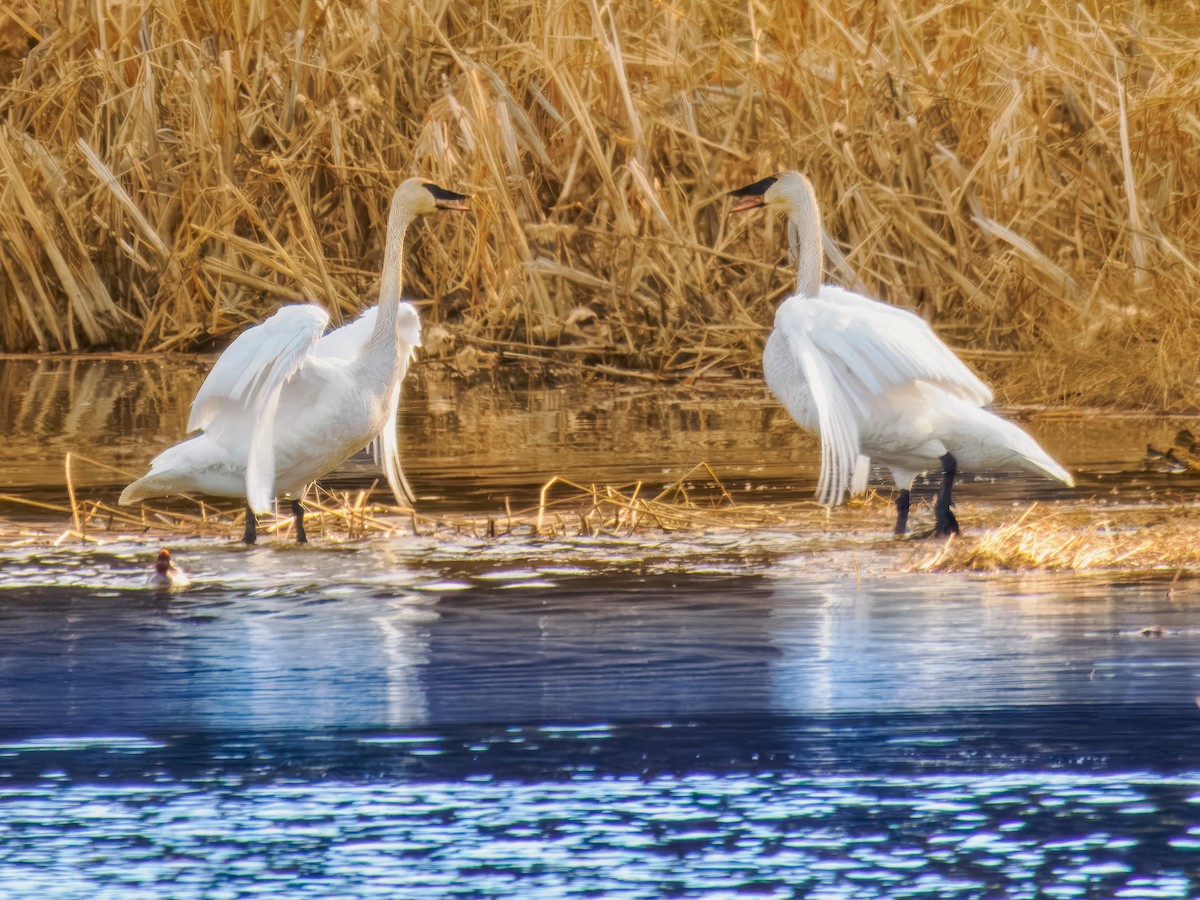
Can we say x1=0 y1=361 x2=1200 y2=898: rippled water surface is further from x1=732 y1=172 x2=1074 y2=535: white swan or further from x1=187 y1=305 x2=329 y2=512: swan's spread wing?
x1=732 y1=172 x2=1074 y2=535: white swan

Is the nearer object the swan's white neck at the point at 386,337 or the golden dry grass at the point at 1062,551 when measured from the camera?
the golden dry grass at the point at 1062,551

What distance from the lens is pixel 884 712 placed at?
515 centimetres

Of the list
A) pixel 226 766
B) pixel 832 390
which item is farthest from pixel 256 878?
pixel 832 390

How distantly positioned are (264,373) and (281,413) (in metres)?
0.16

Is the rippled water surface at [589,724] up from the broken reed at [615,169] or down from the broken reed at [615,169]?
down

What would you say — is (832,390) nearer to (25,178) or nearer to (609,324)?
(609,324)

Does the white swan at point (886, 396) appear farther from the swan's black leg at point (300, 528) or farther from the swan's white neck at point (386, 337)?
the swan's black leg at point (300, 528)

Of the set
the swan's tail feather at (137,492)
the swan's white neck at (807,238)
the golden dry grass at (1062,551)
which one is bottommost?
the golden dry grass at (1062,551)

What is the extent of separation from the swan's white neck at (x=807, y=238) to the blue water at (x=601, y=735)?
225cm

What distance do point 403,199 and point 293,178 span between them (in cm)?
592

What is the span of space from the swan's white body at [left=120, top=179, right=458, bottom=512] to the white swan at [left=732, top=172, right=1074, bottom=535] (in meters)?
1.47

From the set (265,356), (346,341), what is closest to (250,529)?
(265,356)

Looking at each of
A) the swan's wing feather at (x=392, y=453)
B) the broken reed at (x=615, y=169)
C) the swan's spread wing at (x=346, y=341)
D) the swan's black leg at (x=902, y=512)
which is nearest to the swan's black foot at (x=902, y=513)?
the swan's black leg at (x=902, y=512)

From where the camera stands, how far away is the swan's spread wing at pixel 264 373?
7949mm
